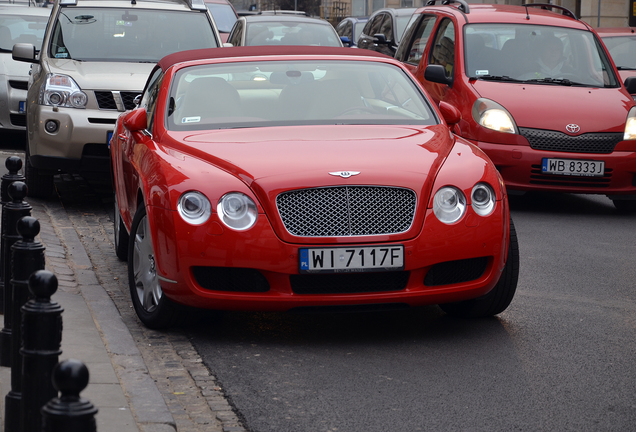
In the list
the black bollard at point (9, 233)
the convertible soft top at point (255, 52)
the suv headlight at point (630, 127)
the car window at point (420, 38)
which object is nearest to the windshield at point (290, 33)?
the car window at point (420, 38)

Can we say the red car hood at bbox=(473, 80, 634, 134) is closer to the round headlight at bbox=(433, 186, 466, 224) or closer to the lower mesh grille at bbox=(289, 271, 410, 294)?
the round headlight at bbox=(433, 186, 466, 224)

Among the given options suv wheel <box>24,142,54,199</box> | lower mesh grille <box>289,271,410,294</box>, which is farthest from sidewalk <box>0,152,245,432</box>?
suv wheel <box>24,142,54,199</box>

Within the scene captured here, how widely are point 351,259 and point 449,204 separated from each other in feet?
1.97

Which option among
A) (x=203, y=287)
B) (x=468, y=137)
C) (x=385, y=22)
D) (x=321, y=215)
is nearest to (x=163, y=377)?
(x=203, y=287)

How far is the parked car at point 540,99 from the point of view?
9531 millimetres

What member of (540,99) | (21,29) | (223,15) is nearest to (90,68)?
(540,99)

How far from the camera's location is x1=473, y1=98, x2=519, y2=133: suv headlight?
377 inches

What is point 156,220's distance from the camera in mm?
5223

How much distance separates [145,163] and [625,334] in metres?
2.72

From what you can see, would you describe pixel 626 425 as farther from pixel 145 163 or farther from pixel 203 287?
pixel 145 163

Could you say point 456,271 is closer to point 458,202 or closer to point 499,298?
point 458,202

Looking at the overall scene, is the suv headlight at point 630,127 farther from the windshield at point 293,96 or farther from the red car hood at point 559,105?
the windshield at point 293,96

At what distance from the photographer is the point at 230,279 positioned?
515cm

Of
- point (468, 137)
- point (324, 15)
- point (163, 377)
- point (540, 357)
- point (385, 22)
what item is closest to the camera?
point (163, 377)
